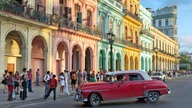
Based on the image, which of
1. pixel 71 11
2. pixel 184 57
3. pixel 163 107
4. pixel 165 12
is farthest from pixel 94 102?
pixel 184 57

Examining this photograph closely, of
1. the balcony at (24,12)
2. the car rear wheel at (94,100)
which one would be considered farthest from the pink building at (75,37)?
the car rear wheel at (94,100)

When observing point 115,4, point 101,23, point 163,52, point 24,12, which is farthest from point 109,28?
point 163,52

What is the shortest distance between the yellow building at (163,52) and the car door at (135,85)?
175 ft

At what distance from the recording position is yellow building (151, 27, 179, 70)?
74125 mm

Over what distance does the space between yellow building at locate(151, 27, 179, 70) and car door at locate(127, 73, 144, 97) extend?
53212mm

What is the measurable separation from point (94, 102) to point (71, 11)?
18.8 metres

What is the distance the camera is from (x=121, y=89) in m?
16.6

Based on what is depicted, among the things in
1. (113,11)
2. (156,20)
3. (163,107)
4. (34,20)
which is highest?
(156,20)

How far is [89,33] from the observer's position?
37.1 meters

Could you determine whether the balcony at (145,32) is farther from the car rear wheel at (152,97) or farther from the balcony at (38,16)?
the car rear wheel at (152,97)

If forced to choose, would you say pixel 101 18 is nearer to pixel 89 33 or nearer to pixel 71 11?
pixel 89 33

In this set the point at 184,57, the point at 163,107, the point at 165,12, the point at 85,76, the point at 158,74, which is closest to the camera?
the point at 163,107

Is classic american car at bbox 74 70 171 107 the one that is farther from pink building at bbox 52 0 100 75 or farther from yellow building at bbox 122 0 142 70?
yellow building at bbox 122 0 142 70

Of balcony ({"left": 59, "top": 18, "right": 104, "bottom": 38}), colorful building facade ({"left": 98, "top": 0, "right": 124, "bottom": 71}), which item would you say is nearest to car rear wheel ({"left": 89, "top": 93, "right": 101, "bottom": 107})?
balcony ({"left": 59, "top": 18, "right": 104, "bottom": 38})
